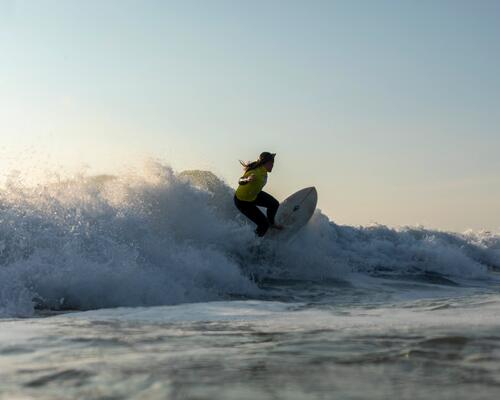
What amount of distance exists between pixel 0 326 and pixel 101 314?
862mm

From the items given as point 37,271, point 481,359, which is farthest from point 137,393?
point 37,271

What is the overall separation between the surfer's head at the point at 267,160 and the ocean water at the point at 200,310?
1.31 metres

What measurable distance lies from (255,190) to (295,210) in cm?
164

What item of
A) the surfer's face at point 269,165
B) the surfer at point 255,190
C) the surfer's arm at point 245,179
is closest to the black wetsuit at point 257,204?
the surfer at point 255,190

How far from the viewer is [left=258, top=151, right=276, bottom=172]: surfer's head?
11.5 metres

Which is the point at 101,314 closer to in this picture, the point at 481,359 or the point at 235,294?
the point at 481,359

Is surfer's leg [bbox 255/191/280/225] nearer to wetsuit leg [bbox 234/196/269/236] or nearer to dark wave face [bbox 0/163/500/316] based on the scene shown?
wetsuit leg [bbox 234/196/269/236]

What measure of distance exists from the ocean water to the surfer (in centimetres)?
58

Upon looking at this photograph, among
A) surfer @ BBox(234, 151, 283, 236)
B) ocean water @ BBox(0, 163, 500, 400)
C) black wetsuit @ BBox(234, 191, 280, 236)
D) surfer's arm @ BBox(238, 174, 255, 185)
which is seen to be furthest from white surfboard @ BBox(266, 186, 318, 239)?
surfer's arm @ BBox(238, 174, 255, 185)

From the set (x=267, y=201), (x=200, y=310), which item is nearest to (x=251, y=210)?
(x=267, y=201)

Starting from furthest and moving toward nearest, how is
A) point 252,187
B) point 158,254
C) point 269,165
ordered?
1. point 269,165
2. point 252,187
3. point 158,254

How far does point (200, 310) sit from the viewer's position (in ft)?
16.0

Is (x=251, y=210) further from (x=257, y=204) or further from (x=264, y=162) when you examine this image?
(x=264, y=162)

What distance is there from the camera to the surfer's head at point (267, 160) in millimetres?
11461
